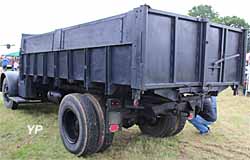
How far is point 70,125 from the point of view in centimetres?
534

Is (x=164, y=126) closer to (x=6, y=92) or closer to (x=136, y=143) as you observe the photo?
(x=136, y=143)

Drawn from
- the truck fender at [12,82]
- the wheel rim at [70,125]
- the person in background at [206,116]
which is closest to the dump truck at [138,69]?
the wheel rim at [70,125]

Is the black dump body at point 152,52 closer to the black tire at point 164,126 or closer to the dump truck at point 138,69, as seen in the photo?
the dump truck at point 138,69

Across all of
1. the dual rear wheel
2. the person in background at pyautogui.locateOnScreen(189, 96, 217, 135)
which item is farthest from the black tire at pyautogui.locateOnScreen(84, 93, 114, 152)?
the person in background at pyautogui.locateOnScreen(189, 96, 217, 135)

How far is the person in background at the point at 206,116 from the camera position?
595 centimetres

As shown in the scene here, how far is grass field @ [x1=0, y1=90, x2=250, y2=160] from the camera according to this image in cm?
500

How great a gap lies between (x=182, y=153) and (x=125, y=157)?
1.02m

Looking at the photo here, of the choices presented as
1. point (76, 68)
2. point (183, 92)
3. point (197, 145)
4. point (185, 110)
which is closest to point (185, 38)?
point (183, 92)

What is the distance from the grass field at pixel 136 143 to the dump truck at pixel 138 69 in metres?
0.32

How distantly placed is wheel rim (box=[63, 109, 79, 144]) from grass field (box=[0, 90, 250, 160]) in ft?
0.88

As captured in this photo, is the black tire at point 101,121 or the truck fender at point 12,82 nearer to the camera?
the black tire at point 101,121

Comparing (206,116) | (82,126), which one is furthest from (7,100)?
(206,116)

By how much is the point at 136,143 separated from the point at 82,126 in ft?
4.58

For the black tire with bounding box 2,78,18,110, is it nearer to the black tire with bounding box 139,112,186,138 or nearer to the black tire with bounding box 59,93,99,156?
the black tire with bounding box 59,93,99,156
